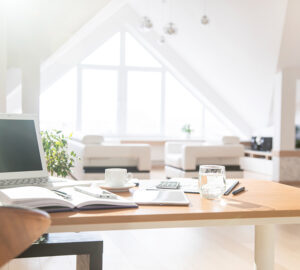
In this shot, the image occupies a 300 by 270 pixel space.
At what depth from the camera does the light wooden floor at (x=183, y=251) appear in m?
2.48

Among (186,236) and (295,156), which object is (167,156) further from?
(186,236)

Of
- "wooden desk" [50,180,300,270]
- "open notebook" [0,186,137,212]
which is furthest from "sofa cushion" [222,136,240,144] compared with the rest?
"open notebook" [0,186,137,212]

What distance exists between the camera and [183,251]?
110 inches

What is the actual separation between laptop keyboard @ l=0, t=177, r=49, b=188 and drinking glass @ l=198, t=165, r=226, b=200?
1.97 feet

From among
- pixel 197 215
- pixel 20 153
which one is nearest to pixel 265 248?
pixel 197 215

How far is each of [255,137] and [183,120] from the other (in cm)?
197

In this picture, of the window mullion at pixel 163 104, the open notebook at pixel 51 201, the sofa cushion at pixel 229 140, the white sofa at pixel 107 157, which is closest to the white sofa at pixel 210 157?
the sofa cushion at pixel 229 140

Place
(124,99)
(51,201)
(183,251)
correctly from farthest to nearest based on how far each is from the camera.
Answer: (124,99) → (183,251) → (51,201)

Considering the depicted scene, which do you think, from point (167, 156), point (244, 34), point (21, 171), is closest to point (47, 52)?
point (167, 156)

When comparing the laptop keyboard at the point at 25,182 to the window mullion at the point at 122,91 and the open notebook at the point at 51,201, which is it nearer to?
the open notebook at the point at 51,201

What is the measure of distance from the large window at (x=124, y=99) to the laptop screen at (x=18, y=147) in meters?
7.53

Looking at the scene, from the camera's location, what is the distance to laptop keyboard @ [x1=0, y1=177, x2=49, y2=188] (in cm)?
150

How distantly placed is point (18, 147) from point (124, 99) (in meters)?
7.94

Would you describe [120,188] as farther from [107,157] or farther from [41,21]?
[107,157]
